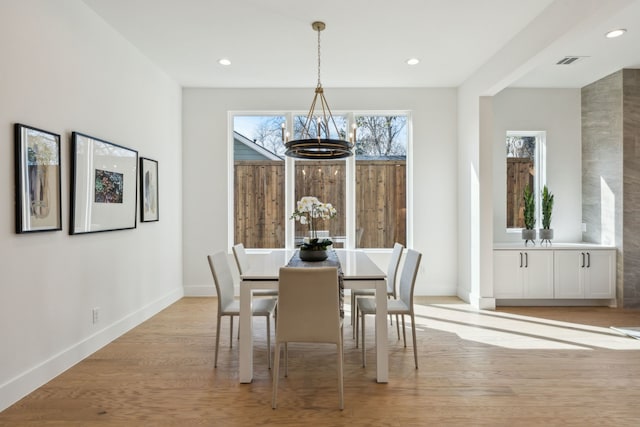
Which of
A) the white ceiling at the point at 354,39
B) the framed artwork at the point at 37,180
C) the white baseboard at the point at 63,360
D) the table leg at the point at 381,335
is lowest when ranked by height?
the white baseboard at the point at 63,360

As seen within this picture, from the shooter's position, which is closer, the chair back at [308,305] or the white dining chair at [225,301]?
the chair back at [308,305]

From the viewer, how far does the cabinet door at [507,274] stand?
463 centimetres

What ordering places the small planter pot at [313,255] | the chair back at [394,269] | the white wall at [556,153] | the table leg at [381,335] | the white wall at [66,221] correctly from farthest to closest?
the white wall at [556,153] → the chair back at [394,269] → the small planter pot at [313,255] → the table leg at [381,335] → the white wall at [66,221]

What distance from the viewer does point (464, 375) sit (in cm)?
278

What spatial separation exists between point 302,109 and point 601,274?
14.4 ft

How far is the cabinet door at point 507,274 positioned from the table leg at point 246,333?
3303mm

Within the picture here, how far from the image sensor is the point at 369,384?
8.65 feet

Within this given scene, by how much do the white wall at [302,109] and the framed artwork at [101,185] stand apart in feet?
4.75

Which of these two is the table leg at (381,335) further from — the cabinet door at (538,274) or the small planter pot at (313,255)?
the cabinet door at (538,274)

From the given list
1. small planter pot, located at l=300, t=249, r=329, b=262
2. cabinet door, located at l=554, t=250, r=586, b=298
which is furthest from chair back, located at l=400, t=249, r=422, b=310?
cabinet door, located at l=554, t=250, r=586, b=298

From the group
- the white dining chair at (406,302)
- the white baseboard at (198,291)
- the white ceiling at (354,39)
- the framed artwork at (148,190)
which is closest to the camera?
the white dining chair at (406,302)

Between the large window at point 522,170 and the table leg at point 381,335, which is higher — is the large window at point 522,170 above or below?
above

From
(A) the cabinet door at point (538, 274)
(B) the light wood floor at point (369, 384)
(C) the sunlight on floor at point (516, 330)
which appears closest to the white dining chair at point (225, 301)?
(B) the light wood floor at point (369, 384)

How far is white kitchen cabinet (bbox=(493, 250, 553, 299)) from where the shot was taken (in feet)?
15.2
